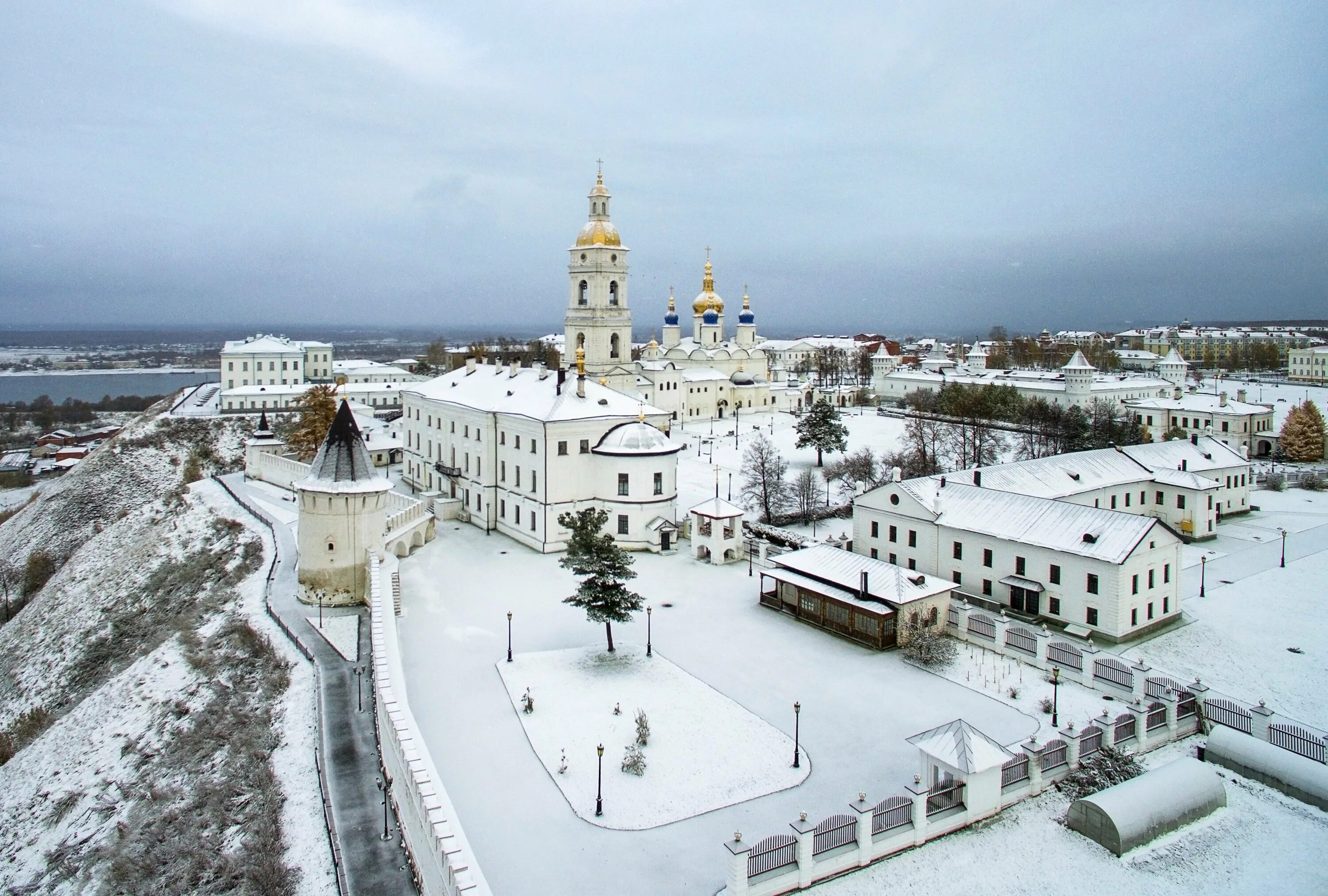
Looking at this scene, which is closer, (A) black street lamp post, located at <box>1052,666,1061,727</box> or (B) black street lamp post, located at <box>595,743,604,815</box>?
(B) black street lamp post, located at <box>595,743,604,815</box>

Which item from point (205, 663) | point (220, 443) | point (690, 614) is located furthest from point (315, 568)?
point (220, 443)

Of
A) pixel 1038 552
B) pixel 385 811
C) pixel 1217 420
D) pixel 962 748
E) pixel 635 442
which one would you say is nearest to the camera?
pixel 962 748

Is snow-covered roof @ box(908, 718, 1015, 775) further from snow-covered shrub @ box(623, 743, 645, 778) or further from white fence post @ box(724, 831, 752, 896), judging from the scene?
snow-covered shrub @ box(623, 743, 645, 778)

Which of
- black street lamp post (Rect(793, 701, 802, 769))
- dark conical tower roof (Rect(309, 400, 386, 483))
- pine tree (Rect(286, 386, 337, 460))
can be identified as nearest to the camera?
black street lamp post (Rect(793, 701, 802, 769))

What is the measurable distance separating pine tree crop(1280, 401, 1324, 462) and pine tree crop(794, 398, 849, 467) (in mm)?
29502

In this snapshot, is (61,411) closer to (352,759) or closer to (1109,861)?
(352,759)

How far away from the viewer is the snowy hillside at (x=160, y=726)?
18.1 meters

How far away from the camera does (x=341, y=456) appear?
29953 millimetres

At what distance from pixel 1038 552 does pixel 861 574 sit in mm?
6102

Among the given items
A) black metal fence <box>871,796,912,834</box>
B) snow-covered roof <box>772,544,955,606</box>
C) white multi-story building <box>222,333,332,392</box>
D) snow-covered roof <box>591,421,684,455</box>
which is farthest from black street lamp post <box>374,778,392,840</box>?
white multi-story building <box>222,333,332,392</box>

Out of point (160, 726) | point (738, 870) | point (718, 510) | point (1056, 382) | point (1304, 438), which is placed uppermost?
point (1056, 382)

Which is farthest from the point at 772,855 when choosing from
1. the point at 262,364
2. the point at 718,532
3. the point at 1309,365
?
the point at 1309,365

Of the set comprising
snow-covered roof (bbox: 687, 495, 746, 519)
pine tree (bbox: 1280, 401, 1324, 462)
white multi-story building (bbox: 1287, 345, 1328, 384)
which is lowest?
snow-covered roof (bbox: 687, 495, 746, 519)

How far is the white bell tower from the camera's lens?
190ft
